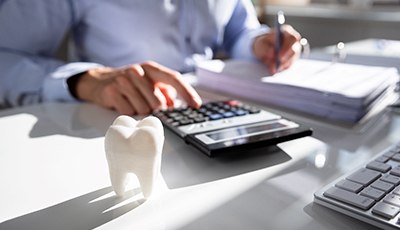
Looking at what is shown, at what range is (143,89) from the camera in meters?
0.53

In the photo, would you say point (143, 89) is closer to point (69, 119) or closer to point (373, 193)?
point (69, 119)

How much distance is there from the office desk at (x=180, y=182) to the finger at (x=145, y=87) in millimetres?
68

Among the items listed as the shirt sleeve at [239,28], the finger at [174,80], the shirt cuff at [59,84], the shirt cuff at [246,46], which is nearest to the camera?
the finger at [174,80]

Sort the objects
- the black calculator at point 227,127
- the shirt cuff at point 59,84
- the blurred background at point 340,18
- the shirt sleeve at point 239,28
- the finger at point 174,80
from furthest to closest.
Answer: the blurred background at point 340,18 < the shirt sleeve at point 239,28 < the shirt cuff at point 59,84 < the finger at point 174,80 < the black calculator at point 227,127

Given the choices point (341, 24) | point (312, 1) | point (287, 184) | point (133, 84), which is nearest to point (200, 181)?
point (287, 184)

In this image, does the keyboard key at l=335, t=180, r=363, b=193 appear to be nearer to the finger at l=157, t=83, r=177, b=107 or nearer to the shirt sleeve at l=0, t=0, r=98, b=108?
the finger at l=157, t=83, r=177, b=107

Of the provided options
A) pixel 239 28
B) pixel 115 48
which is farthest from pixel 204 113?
pixel 239 28

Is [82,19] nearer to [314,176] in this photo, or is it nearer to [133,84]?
[133,84]

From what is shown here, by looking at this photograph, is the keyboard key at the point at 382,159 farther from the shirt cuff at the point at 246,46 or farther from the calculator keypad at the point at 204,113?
the shirt cuff at the point at 246,46

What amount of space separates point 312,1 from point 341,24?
35cm

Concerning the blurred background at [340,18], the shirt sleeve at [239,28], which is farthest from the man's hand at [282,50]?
the blurred background at [340,18]

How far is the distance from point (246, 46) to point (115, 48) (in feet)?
0.99

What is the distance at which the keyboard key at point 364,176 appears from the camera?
1.04ft

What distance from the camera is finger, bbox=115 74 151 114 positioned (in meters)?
0.53
